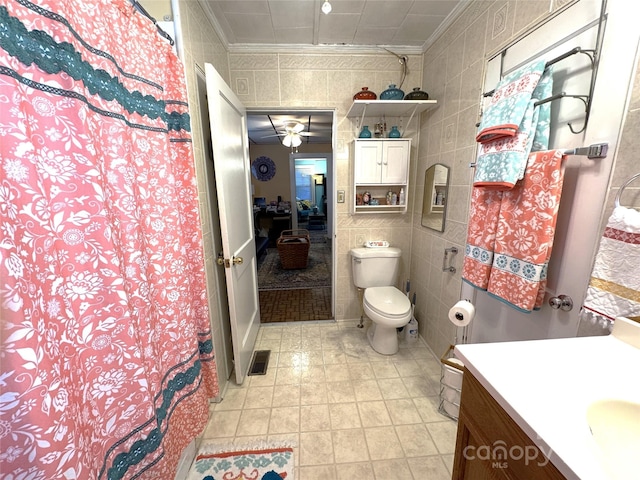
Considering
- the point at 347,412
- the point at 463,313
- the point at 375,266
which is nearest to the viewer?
the point at 463,313

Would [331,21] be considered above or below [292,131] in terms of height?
above

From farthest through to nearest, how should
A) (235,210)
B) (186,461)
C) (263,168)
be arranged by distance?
(263,168)
(235,210)
(186,461)

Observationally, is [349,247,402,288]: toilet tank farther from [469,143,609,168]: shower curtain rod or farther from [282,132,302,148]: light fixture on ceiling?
[282,132,302,148]: light fixture on ceiling

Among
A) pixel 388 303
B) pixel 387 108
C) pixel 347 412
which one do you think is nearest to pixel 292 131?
pixel 387 108

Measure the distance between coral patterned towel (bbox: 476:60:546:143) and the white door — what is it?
4.36 ft

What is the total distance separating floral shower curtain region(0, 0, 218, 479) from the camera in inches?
18.1

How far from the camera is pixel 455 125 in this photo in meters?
1.66

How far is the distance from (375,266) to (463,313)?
925mm

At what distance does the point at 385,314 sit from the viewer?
1.83 m

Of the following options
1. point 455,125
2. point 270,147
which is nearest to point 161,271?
point 455,125

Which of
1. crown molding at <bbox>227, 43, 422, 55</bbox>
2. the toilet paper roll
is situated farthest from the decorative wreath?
the toilet paper roll

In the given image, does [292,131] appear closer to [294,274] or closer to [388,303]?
[294,274]

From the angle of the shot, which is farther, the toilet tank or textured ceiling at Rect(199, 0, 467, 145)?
the toilet tank

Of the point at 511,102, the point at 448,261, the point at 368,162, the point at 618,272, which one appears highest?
the point at 511,102
